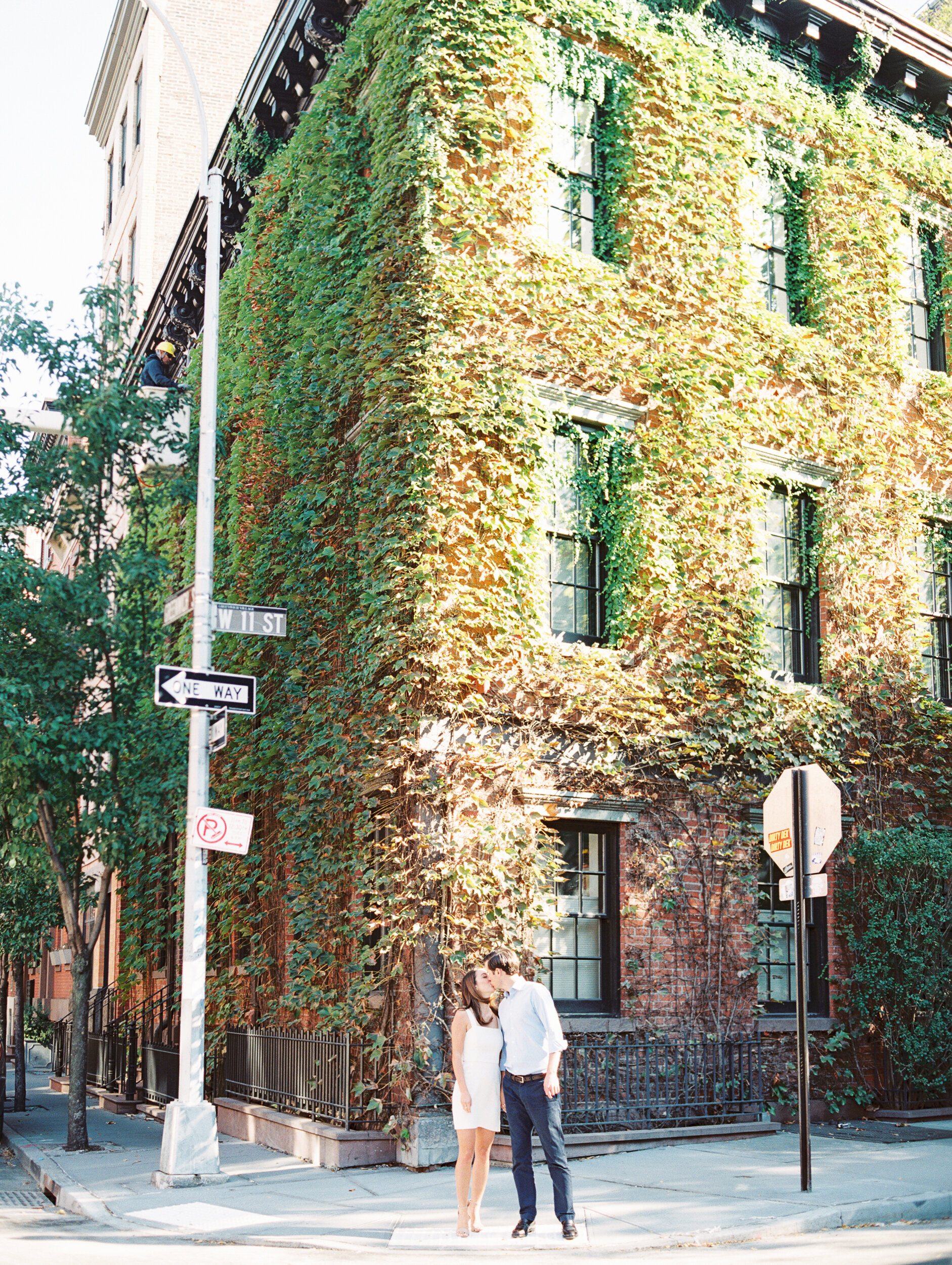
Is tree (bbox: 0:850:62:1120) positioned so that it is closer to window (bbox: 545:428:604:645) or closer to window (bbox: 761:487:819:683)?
window (bbox: 545:428:604:645)

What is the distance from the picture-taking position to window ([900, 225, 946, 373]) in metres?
18.3

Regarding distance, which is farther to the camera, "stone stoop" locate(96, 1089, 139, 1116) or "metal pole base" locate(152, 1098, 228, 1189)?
"stone stoop" locate(96, 1089, 139, 1116)

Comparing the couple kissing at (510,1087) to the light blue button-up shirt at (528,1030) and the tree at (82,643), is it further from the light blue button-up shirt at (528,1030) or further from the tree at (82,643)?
the tree at (82,643)

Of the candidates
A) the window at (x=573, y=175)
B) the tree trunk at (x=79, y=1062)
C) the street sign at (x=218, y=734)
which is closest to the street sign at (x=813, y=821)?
the street sign at (x=218, y=734)

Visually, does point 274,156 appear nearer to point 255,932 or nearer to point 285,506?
point 285,506

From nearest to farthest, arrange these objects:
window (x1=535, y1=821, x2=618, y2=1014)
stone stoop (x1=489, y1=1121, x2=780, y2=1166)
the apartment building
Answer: stone stoop (x1=489, y1=1121, x2=780, y2=1166) → window (x1=535, y1=821, x2=618, y2=1014) → the apartment building

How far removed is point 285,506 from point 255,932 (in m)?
4.97

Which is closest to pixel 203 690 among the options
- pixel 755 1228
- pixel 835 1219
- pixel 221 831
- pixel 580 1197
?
pixel 221 831

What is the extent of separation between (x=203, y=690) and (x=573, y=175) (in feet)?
25.0

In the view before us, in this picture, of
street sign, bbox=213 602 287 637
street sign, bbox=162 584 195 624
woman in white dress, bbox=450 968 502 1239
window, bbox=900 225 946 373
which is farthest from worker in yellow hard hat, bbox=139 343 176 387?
woman in white dress, bbox=450 968 502 1239

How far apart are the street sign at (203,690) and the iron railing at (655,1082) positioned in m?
4.37

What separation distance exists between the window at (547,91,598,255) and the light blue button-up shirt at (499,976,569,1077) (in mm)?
9063

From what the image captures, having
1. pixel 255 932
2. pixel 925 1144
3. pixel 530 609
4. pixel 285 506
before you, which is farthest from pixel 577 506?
pixel 925 1144

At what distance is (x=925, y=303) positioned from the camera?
18.4 meters
